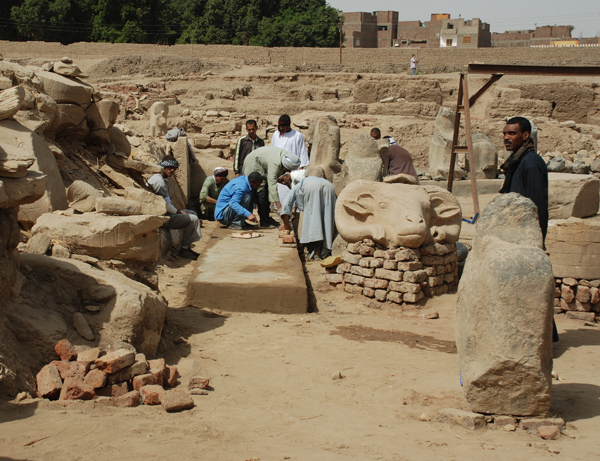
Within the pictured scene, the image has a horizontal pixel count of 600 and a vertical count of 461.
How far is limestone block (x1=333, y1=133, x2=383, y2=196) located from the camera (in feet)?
23.9

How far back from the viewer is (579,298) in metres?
5.70

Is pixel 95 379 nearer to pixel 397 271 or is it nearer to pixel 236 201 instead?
pixel 397 271

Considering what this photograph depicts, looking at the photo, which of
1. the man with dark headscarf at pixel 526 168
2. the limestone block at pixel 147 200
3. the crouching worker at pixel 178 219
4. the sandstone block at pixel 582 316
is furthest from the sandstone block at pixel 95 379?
the sandstone block at pixel 582 316

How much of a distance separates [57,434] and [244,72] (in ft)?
79.8

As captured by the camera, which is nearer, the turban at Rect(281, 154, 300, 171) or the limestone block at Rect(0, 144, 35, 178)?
the limestone block at Rect(0, 144, 35, 178)

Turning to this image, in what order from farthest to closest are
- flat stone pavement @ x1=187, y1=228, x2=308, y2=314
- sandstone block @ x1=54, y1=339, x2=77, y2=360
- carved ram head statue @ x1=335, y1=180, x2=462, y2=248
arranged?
carved ram head statue @ x1=335, y1=180, x2=462, y2=248
flat stone pavement @ x1=187, y1=228, x2=308, y2=314
sandstone block @ x1=54, y1=339, x2=77, y2=360

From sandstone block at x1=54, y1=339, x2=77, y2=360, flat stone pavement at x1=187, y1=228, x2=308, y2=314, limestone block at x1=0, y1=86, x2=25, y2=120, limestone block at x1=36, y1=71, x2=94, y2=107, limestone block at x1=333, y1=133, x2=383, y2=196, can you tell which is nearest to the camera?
sandstone block at x1=54, y1=339, x2=77, y2=360

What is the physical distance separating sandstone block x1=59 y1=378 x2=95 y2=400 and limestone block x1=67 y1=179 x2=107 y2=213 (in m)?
2.70

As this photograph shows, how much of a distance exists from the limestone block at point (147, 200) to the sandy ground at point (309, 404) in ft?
3.32

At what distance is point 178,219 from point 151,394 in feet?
13.6

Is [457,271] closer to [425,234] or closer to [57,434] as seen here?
[425,234]

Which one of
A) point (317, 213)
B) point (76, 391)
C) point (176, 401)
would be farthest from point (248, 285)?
point (76, 391)

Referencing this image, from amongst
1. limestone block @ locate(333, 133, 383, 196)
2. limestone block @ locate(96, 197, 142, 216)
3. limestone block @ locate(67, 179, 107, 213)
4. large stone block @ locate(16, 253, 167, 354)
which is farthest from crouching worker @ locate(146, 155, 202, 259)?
large stone block @ locate(16, 253, 167, 354)

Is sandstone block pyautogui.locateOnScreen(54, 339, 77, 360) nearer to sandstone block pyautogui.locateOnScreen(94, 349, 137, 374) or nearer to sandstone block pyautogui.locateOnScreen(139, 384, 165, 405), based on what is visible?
sandstone block pyautogui.locateOnScreen(94, 349, 137, 374)
